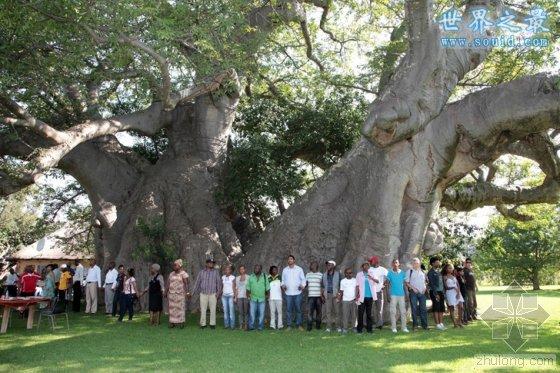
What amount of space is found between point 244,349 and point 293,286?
2.81 metres

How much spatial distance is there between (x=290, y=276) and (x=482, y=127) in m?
5.54

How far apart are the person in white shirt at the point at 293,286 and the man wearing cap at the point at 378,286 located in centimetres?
155

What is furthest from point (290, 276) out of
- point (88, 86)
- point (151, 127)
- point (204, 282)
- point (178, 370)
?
point (88, 86)

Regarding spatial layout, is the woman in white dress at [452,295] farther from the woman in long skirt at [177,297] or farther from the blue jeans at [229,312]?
the woman in long skirt at [177,297]

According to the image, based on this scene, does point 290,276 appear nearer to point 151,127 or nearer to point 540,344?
point 540,344

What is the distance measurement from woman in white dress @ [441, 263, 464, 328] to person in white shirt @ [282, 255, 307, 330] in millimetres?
3185

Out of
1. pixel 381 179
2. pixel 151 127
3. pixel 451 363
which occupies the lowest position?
pixel 451 363

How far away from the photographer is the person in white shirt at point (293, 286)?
11.4m

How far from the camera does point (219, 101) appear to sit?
17.0 m

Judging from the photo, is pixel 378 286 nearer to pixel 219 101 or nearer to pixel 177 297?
pixel 177 297

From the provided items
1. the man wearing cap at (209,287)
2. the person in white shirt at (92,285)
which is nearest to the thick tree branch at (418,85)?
the man wearing cap at (209,287)

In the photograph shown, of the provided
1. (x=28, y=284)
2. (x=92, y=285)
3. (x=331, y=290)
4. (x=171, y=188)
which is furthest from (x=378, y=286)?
(x=28, y=284)

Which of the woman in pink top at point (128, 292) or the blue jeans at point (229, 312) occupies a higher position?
the woman in pink top at point (128, 292)

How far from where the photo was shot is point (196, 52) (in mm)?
12219
